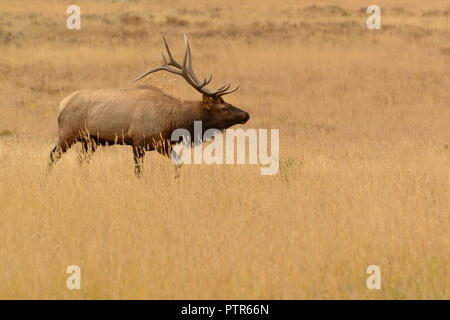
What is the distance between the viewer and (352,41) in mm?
28969

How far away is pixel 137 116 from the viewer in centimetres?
1120

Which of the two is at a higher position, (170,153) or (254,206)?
(170,153)

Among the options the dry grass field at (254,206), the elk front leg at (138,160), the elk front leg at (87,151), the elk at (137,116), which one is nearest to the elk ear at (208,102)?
the elk at (137,116)

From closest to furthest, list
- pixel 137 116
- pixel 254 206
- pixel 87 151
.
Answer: pixel 254 206 → pixel 137 116 → pixel 87 151

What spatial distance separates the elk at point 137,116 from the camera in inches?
442

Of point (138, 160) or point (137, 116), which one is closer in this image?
point (138, 160)

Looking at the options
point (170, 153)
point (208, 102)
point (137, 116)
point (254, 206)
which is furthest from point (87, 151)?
point (254, 206)

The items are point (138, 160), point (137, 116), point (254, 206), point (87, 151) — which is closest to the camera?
point (254, 206)

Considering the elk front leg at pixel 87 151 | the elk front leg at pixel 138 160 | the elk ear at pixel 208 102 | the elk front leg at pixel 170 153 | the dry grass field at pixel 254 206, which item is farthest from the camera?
the elk ear at pixel 208 102

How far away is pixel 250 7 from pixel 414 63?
52.2 ft

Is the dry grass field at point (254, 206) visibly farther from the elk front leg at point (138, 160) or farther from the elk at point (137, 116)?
the elk at point (137, 116)

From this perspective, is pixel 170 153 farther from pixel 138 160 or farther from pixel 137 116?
pixel 137 116

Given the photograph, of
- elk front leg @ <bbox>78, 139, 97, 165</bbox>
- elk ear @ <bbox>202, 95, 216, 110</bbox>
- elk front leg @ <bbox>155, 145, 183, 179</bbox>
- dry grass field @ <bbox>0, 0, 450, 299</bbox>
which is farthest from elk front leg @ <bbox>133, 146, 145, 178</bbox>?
elk ear @ <bbox>202, 95, 216, 110</bbox>
